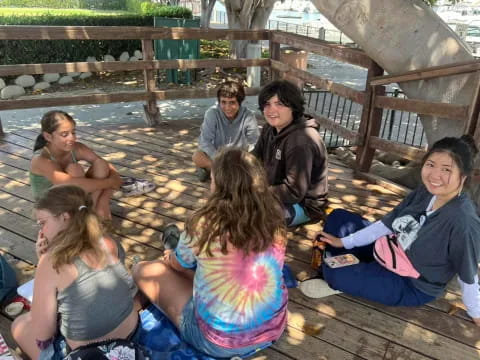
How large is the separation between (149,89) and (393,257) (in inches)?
162

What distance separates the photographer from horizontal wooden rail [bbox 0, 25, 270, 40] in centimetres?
466

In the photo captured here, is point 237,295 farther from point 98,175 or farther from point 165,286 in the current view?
point 98,175

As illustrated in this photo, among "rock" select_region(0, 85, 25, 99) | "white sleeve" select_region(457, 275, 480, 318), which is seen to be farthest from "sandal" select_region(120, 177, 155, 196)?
"rock" select_region(0, 85, 25, 99)

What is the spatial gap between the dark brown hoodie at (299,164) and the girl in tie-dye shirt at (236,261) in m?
1.03

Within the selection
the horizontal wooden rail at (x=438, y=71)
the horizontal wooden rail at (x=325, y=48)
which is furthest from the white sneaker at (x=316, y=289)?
the horizontal wooden rail at (x=325, y=48)

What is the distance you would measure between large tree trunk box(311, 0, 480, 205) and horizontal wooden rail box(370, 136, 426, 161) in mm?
197

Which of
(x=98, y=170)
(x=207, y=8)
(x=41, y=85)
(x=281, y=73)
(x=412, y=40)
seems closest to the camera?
(x=98, y=170)

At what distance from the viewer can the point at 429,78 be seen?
11.1 ft

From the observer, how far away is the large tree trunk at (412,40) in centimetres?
332

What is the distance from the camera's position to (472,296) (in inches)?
86.4

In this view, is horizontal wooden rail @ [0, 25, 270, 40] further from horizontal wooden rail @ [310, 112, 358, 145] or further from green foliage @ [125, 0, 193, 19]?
green foliage @ [125, 0, 193, 19]

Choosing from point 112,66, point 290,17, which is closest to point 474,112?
point 112,66

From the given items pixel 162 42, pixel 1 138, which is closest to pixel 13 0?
pixel 162 42

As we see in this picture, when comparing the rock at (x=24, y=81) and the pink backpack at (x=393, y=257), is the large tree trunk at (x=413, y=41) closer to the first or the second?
the pink backpack at (x=393, y=257)
